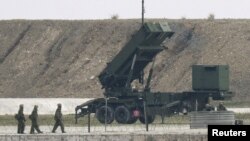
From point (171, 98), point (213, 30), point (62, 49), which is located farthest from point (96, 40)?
point (171, 98)

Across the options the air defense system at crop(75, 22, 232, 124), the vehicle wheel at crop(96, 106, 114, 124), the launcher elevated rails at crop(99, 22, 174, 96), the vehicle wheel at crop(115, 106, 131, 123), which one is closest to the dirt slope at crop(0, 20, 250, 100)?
the air defense system at crop(75, 22, 232, 124)

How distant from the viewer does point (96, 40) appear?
4257 inches

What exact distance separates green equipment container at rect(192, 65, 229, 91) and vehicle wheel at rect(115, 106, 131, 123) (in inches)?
164

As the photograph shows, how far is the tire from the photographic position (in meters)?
54.9

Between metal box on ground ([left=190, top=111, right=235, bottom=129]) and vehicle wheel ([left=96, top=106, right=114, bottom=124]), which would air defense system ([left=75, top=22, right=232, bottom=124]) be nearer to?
vehicle wheel ([left=96, top=106, right=114, bottom=124])

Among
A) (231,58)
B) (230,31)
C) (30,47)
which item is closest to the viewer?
(231,58)

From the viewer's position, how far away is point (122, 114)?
5528cm

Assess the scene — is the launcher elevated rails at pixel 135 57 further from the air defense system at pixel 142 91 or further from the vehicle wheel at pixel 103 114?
the vehicle wheel at pixel 103 114

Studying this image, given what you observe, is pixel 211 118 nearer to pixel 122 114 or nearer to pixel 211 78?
pixel 122 114

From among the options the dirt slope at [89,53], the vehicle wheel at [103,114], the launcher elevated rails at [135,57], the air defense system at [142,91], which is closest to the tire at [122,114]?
the air defense system at [142,91]

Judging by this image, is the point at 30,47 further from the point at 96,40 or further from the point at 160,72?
Result: the point at 160,72

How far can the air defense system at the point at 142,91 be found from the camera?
181 ft

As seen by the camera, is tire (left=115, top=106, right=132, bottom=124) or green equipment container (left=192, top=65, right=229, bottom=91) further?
green equipment container (left=192, top=65, right=229, bottom=91)

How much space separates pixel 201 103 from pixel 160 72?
40.8 meters
